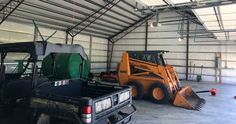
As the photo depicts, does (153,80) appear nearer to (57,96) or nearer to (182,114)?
(182,114)

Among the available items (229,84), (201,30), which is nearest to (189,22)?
(201,30)

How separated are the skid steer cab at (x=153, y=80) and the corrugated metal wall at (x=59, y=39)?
700 cm

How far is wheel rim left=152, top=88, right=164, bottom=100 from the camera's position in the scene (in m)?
7.80

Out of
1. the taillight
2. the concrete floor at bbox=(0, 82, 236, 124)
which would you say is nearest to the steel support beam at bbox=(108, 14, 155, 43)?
the concrete floor at bbox=(0, 82, 236, 124)

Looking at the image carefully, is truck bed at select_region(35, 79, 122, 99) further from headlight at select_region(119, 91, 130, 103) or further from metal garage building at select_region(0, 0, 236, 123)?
metal garage building at select_region(0, 0, 236, 123)

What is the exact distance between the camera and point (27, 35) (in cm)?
1233

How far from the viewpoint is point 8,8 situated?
1027 cm

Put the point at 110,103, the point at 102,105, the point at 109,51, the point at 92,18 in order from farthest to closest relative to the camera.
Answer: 1. the point at 109,51
2. the point at 92,18
3. the point at 110,103
4. the point at 102,105

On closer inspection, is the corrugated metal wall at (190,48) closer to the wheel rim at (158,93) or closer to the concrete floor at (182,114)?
the concrete floor at (182,114)

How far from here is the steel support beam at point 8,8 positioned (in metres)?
9.76

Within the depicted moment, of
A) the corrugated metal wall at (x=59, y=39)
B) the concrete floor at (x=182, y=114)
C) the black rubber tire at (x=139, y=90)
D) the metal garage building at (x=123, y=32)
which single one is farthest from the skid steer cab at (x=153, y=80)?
the corrugated metal wall at (x=59, y=39)

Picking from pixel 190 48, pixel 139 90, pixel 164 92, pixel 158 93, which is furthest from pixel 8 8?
pixel 190 48

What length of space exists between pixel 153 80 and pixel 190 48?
358 inches

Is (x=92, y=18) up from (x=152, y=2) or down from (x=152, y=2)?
up
